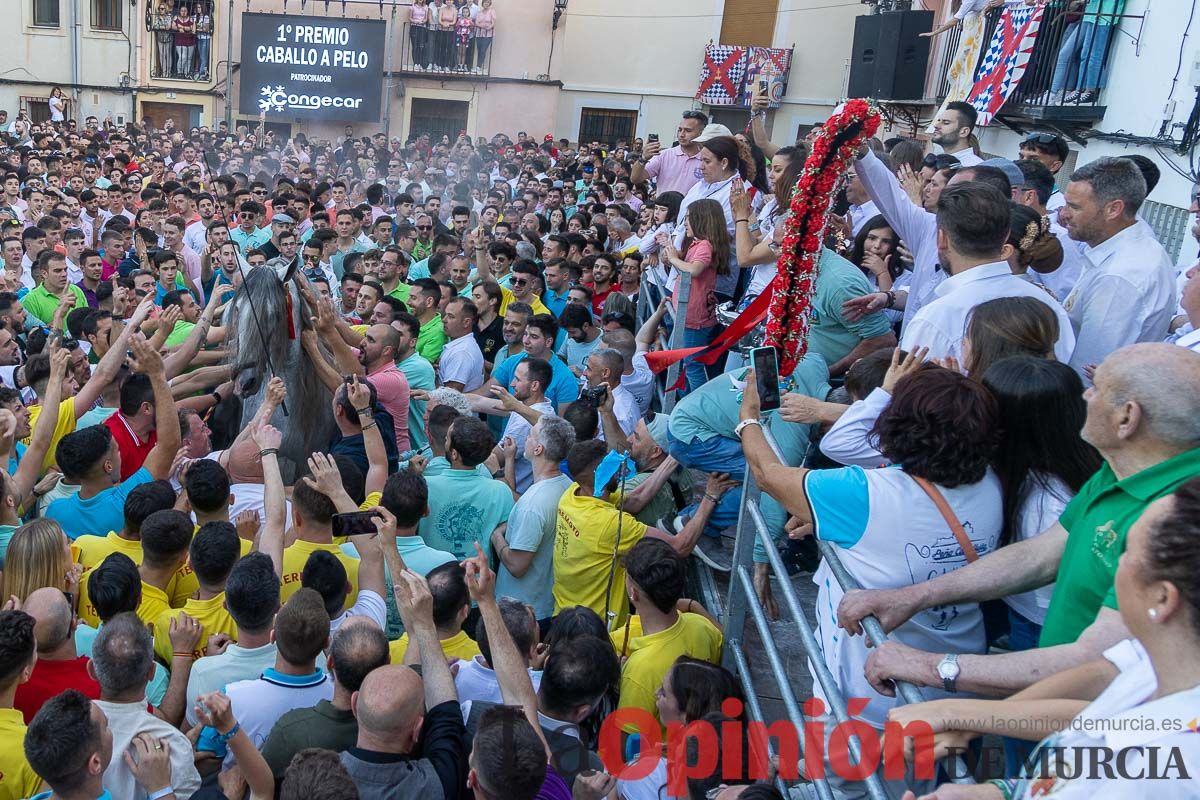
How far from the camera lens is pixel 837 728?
267 cm

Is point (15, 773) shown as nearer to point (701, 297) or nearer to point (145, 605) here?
point (145, 605)

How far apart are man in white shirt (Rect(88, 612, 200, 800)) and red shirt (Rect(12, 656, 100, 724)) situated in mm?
328

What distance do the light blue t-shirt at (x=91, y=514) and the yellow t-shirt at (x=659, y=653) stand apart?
251cm

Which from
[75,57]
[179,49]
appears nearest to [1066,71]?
[179,49]

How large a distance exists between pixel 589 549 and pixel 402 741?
5.74 ft

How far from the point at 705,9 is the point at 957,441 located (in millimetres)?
31428

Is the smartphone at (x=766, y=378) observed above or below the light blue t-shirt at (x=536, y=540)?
above

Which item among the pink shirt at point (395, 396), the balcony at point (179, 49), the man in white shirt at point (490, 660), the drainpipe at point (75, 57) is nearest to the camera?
the man in white shirt at point (490, 660)

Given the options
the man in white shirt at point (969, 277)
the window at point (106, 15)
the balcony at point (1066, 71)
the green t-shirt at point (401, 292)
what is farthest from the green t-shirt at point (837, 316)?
the window at point (106, 15)

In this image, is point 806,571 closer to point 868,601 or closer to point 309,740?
point 868,601

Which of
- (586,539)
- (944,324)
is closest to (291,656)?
(586,539)

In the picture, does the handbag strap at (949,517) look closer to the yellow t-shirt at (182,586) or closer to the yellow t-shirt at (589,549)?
Result: the yellow t-shirt at (589,549)

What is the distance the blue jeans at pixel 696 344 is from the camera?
21.6ft

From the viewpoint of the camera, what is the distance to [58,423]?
550cm
